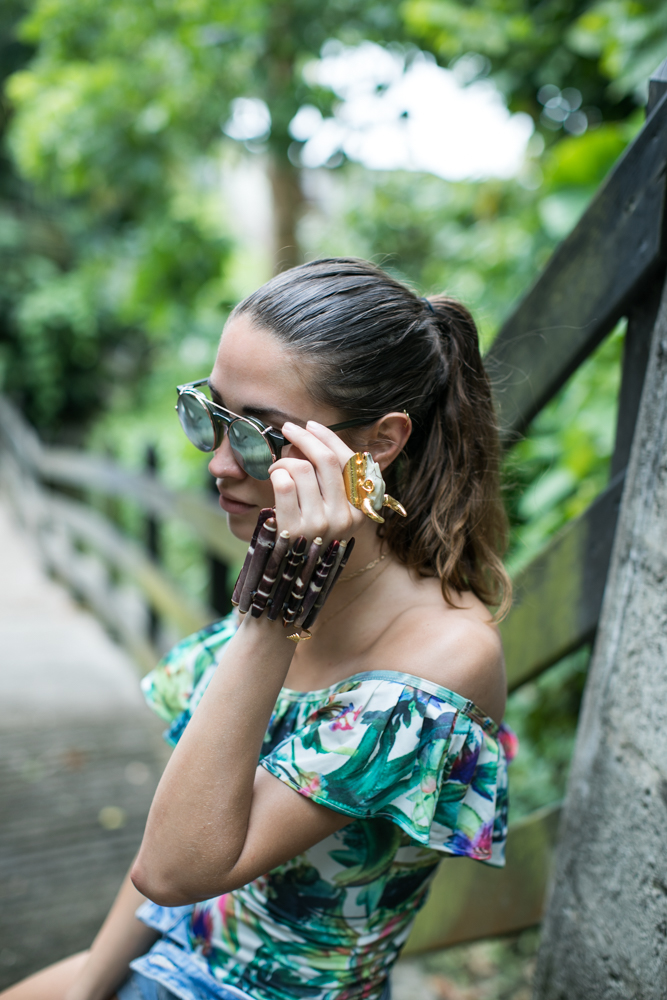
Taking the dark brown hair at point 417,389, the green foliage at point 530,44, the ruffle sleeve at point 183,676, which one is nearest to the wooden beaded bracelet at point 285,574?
the dark brown hair at point 417,389

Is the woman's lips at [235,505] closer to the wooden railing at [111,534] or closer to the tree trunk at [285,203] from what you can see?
the wooden railing at [111,534]

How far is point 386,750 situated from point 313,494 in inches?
14.1

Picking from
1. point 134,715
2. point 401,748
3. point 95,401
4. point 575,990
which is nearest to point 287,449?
point 401,748

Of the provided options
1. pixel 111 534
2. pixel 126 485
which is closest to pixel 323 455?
pixel 126 485

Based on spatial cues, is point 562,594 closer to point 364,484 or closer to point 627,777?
point 627,777

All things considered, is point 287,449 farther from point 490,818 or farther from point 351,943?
point 351,943

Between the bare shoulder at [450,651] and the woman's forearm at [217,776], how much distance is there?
0.18m

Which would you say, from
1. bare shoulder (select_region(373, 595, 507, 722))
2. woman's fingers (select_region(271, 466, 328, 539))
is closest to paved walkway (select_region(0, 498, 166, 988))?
bare shoulder (select_region(373, 595, 507, 722))

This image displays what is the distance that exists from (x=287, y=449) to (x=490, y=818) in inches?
24.8

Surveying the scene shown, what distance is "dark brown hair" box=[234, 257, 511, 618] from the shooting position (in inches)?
41.8

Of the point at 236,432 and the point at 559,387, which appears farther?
the point at 559,387

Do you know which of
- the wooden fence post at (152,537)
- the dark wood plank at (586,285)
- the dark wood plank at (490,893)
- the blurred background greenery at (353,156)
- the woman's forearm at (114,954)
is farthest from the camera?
the wooden fence post at (152,537)

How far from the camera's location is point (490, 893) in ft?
5.50

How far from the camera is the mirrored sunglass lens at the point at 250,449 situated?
1.03m
